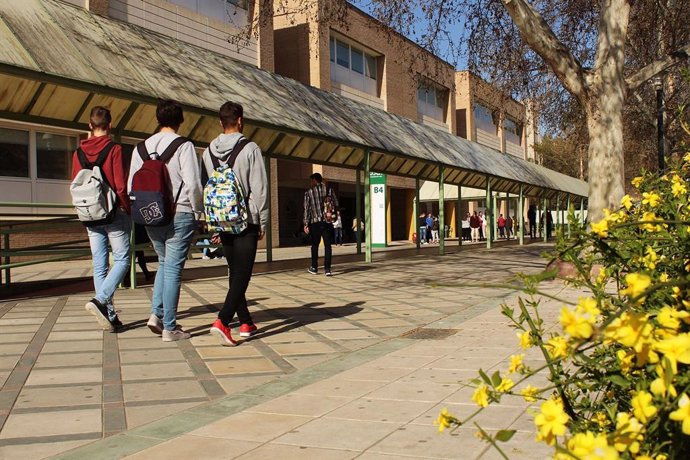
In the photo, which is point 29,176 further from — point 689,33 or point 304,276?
point 689,33

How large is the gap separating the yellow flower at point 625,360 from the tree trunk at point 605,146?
392 inches

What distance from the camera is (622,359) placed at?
148cm

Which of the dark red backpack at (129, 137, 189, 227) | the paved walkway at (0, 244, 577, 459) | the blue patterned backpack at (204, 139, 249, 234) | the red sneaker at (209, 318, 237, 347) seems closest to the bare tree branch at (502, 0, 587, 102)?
the paved walkway at (0, 244, 577, 459)

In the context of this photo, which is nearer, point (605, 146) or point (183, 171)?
point (183, 171)

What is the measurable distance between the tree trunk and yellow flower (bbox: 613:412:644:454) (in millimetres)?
10347

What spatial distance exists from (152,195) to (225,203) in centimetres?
59

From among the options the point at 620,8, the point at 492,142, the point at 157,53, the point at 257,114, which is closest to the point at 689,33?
the point at 620,8

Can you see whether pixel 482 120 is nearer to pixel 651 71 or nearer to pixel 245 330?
pixel 651 71

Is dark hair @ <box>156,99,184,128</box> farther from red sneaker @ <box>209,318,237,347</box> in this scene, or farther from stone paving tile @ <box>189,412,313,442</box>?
stone paving tile @ <box>189,412,313,442</box>

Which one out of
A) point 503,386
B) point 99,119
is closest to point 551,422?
point 503,386

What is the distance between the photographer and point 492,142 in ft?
168

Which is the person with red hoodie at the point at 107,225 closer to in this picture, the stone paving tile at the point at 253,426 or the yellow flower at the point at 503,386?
the stone paving tile at the point at 253,426

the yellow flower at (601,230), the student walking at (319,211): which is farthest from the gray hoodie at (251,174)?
the student walking at (319,211)

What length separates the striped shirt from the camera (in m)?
10.8
